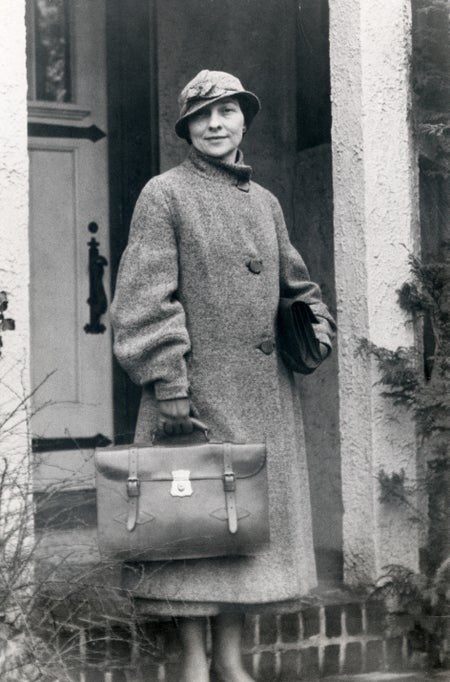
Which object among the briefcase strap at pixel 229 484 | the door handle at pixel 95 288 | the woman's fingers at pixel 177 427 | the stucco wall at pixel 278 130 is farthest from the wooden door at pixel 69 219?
the briefcase strap at pixel 229 484

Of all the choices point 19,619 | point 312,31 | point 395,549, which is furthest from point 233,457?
point 312,31

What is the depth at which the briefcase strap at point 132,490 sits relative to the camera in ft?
11.7

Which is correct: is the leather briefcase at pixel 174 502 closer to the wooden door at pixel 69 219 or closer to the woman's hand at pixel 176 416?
the woman's hand at pixel 176 416

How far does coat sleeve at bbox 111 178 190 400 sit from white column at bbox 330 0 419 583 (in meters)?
1.02

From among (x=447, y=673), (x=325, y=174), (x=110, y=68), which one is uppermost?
(x=110, y=68)

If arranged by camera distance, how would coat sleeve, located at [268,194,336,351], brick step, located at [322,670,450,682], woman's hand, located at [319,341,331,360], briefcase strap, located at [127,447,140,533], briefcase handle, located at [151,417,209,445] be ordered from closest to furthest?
briefcase strap, located at [127,447,140,533]
briefcase handle, located at [151,417,209,445]
woman's hand, located at [319,341,331,360]
coat sleeve, located at [268,194,336,351]
brick step, located at [322,670,450,682]

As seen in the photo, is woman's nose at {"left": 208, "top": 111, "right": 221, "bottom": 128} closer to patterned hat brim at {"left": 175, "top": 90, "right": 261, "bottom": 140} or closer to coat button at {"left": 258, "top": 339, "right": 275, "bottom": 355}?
patterned hat brim at {"left": 175, "top": 90, "right": 261, "bottom": 140}

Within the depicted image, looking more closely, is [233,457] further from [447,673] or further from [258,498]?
[447,673]

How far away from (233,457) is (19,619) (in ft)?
2.76

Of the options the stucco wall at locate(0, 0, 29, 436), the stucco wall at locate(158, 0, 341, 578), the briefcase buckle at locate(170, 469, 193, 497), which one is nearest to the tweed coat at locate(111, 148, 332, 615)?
the briefcase buckle at locate(170, 469, 193, 497)

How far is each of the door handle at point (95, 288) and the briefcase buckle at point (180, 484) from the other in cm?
210

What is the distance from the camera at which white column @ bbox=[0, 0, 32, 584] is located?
3871mm

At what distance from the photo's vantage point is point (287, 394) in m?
3.94

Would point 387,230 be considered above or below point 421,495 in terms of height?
above
